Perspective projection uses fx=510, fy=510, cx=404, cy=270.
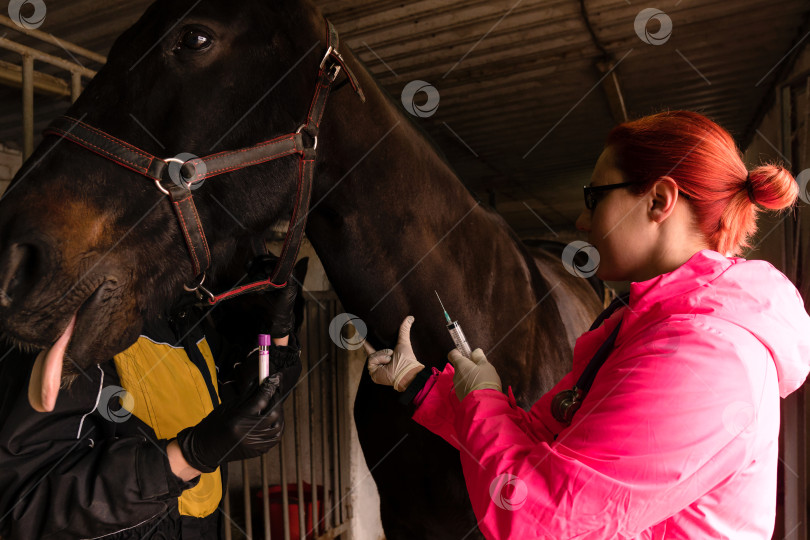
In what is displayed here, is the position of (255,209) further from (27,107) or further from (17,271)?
(27,107)

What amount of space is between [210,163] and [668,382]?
1.00 metres

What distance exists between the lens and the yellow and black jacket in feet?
3.56

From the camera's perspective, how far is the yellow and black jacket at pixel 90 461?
108cm

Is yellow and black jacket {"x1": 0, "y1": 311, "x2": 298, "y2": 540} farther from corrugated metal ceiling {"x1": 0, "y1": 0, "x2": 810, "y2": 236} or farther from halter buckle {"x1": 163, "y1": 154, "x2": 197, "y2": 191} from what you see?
corrugated metal ceiling {"x1": 0, "y1": 0, "x2": 810, "y2": 236}

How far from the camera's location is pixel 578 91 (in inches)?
154

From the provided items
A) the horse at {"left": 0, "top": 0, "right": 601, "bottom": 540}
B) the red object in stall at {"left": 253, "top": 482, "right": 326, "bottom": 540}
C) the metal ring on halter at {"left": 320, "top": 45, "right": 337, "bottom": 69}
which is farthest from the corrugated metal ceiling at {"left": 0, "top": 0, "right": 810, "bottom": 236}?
→ the red object in stall at {"left": 253, "top": 482, "right": 326, "bottom": 540}

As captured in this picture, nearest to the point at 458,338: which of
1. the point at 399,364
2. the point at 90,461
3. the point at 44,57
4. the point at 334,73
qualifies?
the point at 399,364

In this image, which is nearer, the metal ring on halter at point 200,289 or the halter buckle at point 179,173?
the halter buckle at point 179,173

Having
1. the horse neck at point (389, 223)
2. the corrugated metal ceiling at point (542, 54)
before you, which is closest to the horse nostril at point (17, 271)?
the horse neck at point (389, 223)

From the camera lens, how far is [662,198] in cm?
94

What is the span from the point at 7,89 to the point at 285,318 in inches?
117

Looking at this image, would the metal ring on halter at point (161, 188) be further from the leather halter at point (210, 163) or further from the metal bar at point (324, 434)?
the metal bar at point (324, 434)

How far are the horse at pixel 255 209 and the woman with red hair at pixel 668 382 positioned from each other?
0.54 metres

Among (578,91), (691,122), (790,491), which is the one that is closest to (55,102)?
(578,91)
